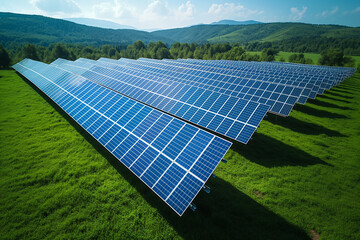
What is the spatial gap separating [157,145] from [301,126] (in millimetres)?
19583

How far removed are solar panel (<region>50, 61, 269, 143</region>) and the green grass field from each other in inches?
116

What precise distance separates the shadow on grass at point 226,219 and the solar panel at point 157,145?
2.38m

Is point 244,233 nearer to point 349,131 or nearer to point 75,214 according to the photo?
point 75,214

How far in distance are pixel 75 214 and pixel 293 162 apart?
17.2 m

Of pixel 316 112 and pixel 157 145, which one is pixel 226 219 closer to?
pixel 157 145

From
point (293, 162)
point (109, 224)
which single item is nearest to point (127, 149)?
point (109, 224)

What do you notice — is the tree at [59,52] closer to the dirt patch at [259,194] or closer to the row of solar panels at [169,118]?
the row of solar panels at [169,118]

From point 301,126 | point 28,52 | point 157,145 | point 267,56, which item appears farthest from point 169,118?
point 267,56

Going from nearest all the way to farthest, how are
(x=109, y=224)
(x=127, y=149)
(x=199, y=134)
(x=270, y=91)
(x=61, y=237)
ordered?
(x=61, y=237) → (x=109, y=224) → (x=199, y=134) → (x=127, y=149) → (x=270, y=91)

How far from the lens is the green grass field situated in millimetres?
8117

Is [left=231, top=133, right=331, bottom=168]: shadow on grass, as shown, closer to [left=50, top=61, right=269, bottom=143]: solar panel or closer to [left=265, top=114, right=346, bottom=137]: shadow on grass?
[left=50, top=61, right=269, bottom=143]: solar panel

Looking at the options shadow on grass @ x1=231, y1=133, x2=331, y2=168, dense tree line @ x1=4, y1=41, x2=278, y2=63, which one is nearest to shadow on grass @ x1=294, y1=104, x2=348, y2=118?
shadow on grass @ x1=231, y1=133, x2=331, y2=168

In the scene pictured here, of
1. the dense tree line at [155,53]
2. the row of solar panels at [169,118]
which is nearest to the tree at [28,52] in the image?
the dense tree line at [155,53]

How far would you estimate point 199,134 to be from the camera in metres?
9.06
